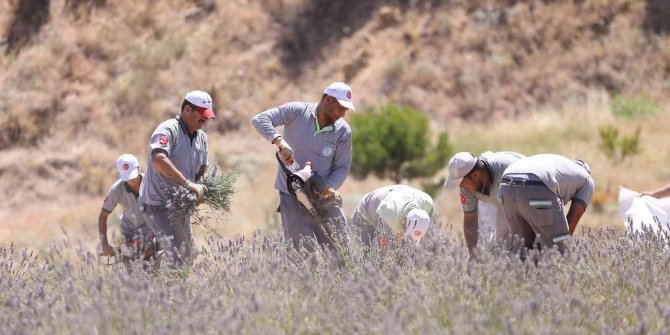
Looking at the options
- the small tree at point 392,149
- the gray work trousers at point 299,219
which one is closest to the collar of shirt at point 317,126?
the gray work trousers at point 299,219

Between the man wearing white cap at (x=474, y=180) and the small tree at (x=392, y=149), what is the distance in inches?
413

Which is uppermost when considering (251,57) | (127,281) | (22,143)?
(251,57)

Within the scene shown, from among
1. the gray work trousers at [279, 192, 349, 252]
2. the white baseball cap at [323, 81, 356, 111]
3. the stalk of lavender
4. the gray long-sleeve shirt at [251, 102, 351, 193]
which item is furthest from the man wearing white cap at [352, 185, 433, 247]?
the stalk of lavender

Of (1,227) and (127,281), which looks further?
(1,227)

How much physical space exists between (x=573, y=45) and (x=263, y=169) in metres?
8.55

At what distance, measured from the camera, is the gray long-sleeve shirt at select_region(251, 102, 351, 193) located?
21.4 feet

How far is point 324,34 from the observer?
955 inches

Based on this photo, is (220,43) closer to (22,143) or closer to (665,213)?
(22,143)

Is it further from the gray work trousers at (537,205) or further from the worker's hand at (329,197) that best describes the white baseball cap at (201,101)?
the gray work trousers at (537,205)

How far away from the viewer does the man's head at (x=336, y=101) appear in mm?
6418

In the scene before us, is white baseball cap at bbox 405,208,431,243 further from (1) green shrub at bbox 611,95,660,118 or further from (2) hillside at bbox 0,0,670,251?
(1) green shrub at bbox 611,95,660,118

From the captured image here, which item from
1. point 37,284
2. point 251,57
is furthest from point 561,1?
point 37,284

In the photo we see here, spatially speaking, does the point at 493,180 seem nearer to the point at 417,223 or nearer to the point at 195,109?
the point at 417,223

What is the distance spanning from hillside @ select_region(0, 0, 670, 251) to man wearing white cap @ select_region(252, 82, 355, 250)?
13.2m
